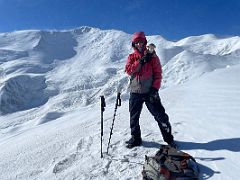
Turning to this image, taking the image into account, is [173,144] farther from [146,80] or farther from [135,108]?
[146,80]

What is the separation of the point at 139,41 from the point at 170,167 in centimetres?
266

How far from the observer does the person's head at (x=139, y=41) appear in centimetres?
786

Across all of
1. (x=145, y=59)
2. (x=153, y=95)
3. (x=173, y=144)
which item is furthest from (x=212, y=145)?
(x=145, y=59)

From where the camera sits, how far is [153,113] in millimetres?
7875

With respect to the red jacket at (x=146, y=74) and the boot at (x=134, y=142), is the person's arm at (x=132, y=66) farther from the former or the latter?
the boot at (x=134, y=142)

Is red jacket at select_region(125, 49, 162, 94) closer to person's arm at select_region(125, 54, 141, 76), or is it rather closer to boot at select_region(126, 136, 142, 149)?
person's arm at select_region(125, 54, 141, 76)

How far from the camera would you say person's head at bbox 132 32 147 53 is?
7863mm

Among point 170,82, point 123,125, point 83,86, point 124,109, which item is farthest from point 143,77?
point 83,86

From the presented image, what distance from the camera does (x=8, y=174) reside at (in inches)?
344

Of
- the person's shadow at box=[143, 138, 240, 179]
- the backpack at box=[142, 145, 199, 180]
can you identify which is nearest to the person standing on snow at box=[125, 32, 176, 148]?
the person's shadow at box=[143, 138, 240, 179]

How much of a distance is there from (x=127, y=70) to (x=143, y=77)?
0.39 meters

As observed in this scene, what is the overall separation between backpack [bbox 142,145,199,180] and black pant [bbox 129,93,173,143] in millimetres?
1180

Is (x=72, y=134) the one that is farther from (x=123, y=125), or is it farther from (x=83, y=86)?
(x=83, y=86)

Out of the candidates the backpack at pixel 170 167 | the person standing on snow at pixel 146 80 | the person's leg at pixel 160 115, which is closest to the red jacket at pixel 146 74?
the person standing on snow at pixel 146 80
